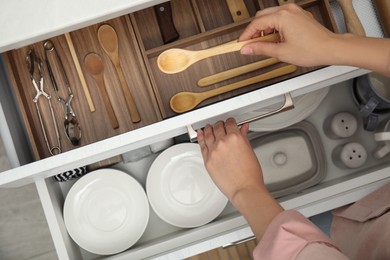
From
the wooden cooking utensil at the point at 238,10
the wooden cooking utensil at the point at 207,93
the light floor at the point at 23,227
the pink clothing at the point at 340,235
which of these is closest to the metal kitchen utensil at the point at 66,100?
the wooden cooking utensil at the point at 207,93

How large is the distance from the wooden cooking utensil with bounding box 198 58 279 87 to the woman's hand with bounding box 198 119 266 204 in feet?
0.66

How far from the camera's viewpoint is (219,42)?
938mm

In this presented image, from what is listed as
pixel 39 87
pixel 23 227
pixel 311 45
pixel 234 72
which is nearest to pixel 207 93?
pixel 234 72

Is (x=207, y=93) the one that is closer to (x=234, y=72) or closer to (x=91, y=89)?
(x=234, y=72)

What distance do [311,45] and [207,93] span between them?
301 mm

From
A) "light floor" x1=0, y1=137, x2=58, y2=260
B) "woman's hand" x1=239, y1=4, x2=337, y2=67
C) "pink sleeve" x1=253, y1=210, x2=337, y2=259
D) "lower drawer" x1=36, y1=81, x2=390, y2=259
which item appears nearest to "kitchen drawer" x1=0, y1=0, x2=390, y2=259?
"lower drawer" x1=36, y1=81, x2=390, y2=259

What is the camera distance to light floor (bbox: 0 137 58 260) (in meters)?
1.46

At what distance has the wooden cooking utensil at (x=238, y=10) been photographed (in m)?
0.92

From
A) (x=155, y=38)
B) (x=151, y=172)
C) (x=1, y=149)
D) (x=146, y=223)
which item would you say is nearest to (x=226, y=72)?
(x=155, y=38)

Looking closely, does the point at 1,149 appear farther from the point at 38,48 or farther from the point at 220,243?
the point at 220,243

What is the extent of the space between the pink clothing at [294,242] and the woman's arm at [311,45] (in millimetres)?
280

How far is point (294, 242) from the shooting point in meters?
0.53

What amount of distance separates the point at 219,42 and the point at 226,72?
8cm

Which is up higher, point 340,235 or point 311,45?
point 311,45
